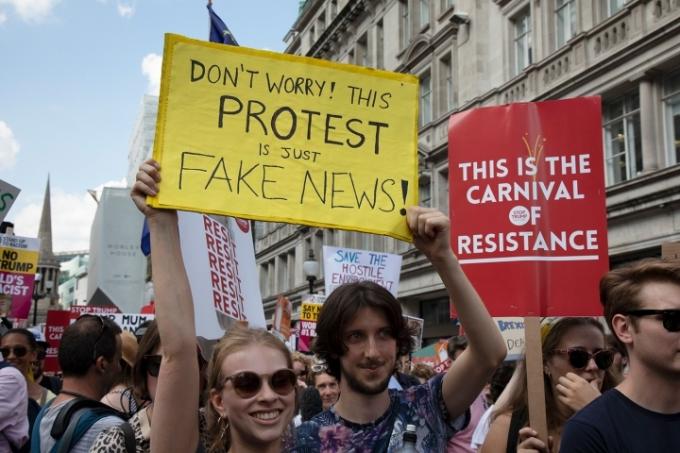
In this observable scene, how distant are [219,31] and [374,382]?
11.4ft

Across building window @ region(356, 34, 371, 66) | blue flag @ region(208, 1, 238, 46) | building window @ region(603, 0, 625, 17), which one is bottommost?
blue flag @ region(208, 1, 238, 46)

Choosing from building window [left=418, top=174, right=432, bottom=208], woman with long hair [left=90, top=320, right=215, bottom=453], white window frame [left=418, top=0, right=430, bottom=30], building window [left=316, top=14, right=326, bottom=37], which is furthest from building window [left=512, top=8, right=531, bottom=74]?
building window [left=316, top=14, right=326, bottom=37]

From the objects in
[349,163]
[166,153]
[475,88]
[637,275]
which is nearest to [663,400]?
[637,275]

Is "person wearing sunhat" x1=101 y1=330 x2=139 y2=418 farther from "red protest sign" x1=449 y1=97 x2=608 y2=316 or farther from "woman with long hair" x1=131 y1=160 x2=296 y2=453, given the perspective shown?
"red protest sign" x1=449 y1=97 x2=608 y2=316

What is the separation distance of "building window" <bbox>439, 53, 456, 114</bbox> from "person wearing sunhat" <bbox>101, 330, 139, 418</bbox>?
19176 millimetres

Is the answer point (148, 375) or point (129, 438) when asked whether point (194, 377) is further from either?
point (148, 375)

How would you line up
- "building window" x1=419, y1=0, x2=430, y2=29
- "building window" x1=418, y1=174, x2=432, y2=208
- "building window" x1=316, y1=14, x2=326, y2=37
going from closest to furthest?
"building window" x1=418, y1=174, x2=432, y2=208 → "building window" x1=419, y1=0, x2=430, y2=29 → "building window" x1=316, y1=14, x2=326, y2=37

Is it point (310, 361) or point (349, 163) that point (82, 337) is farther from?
point (310, 361)

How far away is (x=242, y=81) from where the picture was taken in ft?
9.66

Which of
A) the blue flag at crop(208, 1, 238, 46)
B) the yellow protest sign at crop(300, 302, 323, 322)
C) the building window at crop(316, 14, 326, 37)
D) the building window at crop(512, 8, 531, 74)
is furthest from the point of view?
the building window at crop(316, 14, 326, 37)

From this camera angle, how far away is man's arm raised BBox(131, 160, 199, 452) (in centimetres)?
230

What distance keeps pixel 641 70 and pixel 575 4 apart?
10.7 feet

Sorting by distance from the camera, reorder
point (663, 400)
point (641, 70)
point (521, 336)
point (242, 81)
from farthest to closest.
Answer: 1. point (641, 70)
2. point (521, 336)
3. point (242, 81)
4. point (663, 400)

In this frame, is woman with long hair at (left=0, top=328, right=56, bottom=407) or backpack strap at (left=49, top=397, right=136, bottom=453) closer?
backpack strap at (left=49, top=397, right=136, bottom=453)
